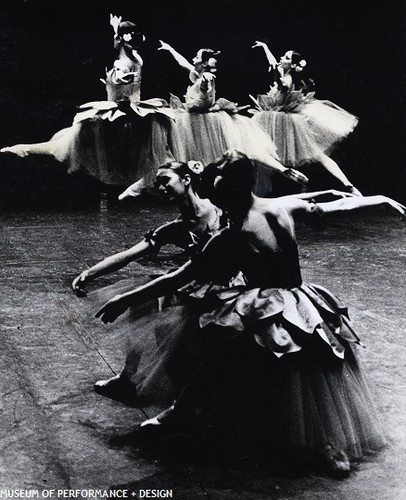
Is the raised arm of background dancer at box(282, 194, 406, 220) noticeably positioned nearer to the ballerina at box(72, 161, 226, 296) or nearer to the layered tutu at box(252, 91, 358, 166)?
the ballerina at box(72, 161, 226, 296)

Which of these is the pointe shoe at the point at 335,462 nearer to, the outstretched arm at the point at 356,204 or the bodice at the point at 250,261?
the bodice at the point at 250,261

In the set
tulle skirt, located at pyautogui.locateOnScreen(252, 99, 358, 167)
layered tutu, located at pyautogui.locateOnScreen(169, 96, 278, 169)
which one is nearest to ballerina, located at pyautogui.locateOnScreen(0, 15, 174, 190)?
layered tutu, located at pyautogui.locateOnScreen(169, 96, 278, 169)

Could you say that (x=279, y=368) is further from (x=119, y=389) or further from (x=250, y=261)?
(x=119, y=389)

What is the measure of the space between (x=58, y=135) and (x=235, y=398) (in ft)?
15.9

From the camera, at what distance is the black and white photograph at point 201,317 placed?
2.79 meters

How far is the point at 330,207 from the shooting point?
10.1 ft

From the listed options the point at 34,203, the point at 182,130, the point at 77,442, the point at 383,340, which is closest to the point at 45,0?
the point at 34,203

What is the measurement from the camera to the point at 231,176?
2.81 metres

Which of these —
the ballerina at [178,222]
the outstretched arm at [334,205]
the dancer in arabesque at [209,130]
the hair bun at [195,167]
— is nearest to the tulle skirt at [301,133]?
the dancer in arabesque at [209,130]

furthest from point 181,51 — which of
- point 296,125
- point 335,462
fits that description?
point 335,462

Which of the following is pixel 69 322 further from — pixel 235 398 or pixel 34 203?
pixel 34 203

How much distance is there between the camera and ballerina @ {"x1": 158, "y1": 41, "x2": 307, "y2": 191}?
6984mm

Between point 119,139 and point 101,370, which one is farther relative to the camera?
point 119,139

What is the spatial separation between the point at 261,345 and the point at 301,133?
5136mm
